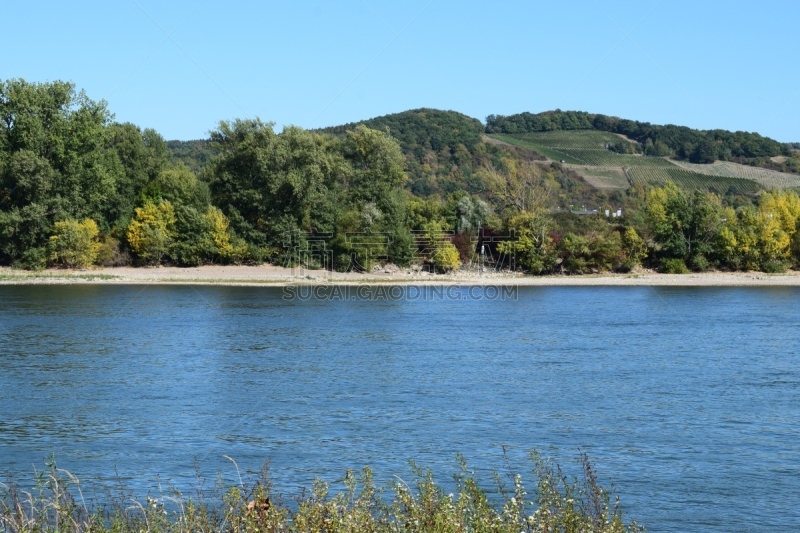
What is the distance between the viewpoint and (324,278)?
6378 cm

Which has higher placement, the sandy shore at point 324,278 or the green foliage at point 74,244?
the green foliage at point 74,244

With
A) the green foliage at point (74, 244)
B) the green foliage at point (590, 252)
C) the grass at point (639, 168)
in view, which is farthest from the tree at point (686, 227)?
the grass at point (639, 168)

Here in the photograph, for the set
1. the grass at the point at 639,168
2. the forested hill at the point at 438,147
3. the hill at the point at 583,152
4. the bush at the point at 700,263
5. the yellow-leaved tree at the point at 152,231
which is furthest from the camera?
the grass at the point at 639,168

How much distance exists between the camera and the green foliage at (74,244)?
205ft

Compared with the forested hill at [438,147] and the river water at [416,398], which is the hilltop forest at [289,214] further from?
the forested hill at [438,147]

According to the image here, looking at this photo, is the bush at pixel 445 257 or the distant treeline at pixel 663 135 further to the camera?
the distant treeline at pixel 663 135

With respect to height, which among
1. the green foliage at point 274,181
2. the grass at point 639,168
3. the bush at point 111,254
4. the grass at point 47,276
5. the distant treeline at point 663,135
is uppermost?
the distant treeline at point 663,135

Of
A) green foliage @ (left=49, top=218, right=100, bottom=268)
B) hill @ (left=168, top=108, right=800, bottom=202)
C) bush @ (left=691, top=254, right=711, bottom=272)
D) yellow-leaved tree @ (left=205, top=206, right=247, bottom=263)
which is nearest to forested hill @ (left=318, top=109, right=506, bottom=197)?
hill @ (left=168, top=108, right=800, bottom=202)

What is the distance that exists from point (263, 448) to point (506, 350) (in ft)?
54.1

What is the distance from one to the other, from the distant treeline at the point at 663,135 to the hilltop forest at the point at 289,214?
8550 centimetres

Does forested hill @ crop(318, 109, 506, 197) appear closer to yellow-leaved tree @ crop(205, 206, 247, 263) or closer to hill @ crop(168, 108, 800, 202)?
hill @ crop(168, 108, 800, 202)

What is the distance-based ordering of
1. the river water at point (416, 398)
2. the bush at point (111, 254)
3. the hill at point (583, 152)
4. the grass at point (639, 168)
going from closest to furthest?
1. the river water at point (416, 398)
2. the bush at point (111, 254)
3. the hill at point (583, 152)
4. the grass at point (639, 168)

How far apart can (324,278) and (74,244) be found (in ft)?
55.6

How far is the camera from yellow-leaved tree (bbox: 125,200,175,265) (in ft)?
214
